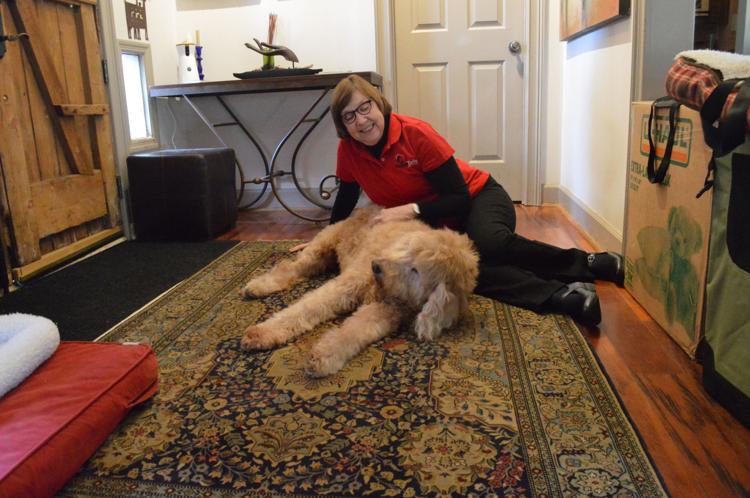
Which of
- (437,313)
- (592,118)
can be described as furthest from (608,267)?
(592,118)

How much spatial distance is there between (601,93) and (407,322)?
1.80 metres

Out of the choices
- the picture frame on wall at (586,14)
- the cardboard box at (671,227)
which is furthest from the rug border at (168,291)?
the picture frame on wall at (586,14)

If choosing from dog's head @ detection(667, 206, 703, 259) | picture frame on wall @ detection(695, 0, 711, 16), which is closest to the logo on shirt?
dog's head @ detection(667, 206, 703, 259)

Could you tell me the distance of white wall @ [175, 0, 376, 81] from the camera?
13.7ft

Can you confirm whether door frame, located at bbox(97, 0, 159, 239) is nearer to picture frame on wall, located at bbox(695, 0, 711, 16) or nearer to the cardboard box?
the cardboard box

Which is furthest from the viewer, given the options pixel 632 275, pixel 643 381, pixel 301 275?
pixel 301 275

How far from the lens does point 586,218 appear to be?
3.41m

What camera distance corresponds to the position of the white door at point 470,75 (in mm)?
4184

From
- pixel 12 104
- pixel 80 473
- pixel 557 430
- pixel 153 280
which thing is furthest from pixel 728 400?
pixel 12 104

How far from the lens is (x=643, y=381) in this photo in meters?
1.68

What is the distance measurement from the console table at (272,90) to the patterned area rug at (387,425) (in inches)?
79.6

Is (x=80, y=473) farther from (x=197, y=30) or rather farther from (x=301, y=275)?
(x=197, y=30)

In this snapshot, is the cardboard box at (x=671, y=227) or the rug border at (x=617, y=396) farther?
the cardboard box at (x=671, y=227)

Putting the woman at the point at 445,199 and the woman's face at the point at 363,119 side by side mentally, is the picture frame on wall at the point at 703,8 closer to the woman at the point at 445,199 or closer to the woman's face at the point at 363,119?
the woman at the point at 445,199
